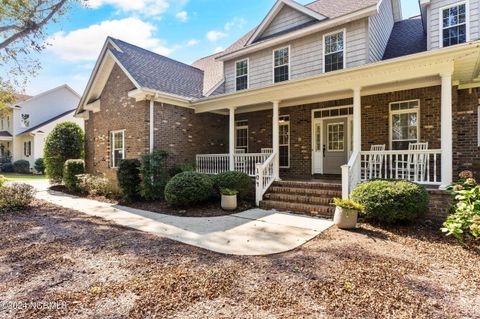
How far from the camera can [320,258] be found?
4379 mm

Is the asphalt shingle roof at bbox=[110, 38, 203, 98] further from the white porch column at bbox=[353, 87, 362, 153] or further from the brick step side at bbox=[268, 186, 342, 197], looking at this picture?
the white porch column at bbox=[353, 87, 362, 153]

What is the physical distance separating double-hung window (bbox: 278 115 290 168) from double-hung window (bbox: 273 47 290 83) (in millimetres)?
1669

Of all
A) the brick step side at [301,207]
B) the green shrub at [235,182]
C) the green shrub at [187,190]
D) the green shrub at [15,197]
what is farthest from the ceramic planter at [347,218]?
the green shrub at [15,197]

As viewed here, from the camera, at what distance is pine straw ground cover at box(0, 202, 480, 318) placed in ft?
9.53

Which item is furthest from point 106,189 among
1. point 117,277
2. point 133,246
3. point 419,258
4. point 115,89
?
point 419,258

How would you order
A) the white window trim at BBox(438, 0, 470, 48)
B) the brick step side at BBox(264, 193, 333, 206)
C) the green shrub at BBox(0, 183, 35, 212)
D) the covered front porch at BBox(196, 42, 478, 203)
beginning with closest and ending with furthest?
the covered front porch at BBox(196, 42, 478, 203), the brick step side at BBox(264, 193, 333, 206), the green shrub at BBox(0, 183, 35, 212), the white window trim at BBox(438, 0, 470, 48)

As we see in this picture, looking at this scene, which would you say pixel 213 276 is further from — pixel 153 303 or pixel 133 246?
pixel 133 246

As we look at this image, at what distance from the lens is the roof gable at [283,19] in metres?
11.0

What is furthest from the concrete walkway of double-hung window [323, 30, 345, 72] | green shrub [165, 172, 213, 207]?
double-hung window [323, 30, 345, 72]

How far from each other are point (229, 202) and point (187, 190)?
1.33 m

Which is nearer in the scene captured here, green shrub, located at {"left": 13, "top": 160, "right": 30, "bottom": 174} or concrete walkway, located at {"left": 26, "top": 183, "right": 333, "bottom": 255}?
concrete walkway, located at {"left": 26, "top": 183, "right": 333, "bottom": 255}

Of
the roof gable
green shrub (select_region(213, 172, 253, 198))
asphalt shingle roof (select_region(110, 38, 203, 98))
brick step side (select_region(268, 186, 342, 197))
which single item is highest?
the roof gable

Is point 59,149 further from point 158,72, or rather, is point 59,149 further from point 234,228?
point 234,228

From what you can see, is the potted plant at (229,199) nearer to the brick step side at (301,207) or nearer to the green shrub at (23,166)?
the brick step side at (301,207)
